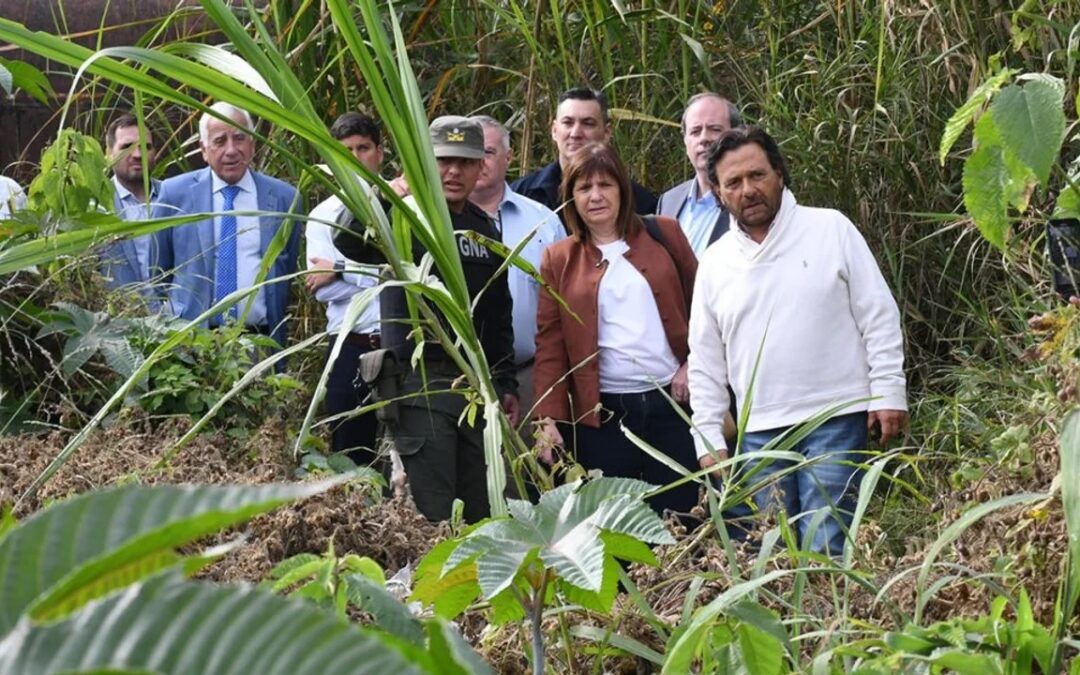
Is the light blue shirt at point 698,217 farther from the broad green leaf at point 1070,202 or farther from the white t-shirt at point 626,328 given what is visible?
the broad green leaf at point 1070,202

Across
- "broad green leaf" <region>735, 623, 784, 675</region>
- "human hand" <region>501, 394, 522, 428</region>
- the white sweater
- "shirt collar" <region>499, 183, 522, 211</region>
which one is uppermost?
"shirt collar" <region>499, 183, 522, 211</region>

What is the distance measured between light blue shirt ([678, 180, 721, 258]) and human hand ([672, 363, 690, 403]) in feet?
1.78

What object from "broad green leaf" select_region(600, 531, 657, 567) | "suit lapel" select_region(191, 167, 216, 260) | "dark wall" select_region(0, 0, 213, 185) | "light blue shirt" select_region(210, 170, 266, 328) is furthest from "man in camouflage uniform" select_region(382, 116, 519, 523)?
"dark wall" select_region(0, 0, 213, 185)

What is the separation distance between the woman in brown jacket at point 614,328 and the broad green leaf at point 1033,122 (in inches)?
121

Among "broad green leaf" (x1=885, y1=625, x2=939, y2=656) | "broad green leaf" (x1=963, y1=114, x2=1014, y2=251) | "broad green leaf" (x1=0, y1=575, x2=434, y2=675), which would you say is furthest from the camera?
"broad green leaf" (x1=963, y1=114, x2=1014, y2=251)

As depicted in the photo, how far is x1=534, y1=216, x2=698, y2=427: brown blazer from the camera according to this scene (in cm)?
514

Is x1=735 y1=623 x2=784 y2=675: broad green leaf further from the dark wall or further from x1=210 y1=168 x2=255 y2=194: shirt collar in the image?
the dark wall

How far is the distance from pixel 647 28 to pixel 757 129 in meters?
2.65

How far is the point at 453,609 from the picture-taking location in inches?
69.3

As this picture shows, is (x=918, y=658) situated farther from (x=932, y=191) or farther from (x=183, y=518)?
(x=932, y=191)

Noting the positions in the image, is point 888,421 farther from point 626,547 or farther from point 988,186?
point 626,547

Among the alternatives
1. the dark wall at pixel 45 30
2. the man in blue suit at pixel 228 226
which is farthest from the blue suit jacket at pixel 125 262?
the dark wall at pixel 45 30

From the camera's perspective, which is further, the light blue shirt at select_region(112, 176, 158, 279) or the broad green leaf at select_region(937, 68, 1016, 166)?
the light blue shirt at select_region(112, 176, 158, 279)

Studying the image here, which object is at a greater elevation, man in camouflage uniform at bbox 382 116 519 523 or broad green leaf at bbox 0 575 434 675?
broad green leaf at bbox 0 575 434 675
